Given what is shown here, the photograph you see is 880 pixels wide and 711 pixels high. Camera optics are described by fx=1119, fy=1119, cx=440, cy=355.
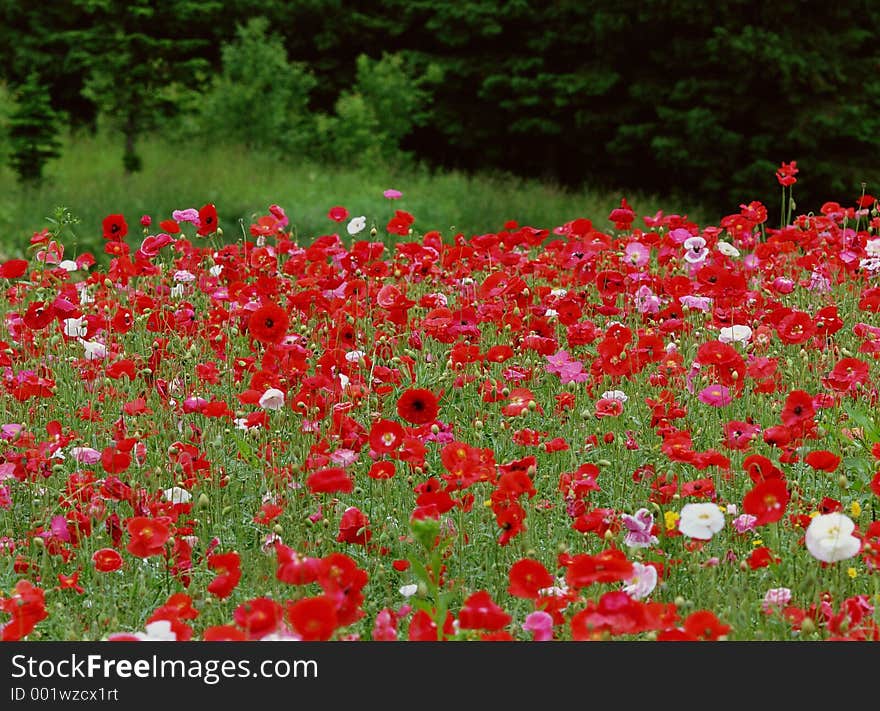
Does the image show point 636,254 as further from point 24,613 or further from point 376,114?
point 376,114

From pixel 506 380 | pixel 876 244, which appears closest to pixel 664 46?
pixel 876 244

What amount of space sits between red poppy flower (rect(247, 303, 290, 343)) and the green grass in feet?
25.1

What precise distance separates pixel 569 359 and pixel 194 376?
4.37ft

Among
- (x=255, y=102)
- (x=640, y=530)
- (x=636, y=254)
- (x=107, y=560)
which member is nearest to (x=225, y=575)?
(x=107, y=560)

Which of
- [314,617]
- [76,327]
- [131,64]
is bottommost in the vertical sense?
[131,64]

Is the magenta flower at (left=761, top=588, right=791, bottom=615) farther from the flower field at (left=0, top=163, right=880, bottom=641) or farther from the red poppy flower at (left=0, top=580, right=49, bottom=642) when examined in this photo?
the red poppy flower at (left=0, top=580, right=49, bottom=642)

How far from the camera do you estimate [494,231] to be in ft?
40.7

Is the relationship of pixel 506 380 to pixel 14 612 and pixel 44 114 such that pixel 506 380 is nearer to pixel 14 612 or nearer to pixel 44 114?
pixel 14 612

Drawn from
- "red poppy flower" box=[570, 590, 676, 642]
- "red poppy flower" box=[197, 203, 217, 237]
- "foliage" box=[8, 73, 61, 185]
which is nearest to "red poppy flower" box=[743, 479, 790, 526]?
"red poppy flower" box=[570, 590, 676, 642]

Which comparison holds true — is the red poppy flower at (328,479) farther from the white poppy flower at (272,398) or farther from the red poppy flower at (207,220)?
the red poppy flower at (207,220)

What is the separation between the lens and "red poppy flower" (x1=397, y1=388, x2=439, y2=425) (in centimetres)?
296

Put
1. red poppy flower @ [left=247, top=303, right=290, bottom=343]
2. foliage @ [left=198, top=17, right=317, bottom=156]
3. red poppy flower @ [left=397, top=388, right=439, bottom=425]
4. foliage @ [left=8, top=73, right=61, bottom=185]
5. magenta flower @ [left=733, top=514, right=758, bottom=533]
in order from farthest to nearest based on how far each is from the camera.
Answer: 1. foliage @ [left=198, top=17, right=317, bottom=156]
2. foliage @ [left=8, top=73, right=61, bottom=185]
3. red poppy flower @ [left=247, top=303, right=290, bottom=343]
4. red poppy flower @ [left=397, top=388, right=439, bottom=425]
5. magenta flower @ [left=733, top=514, right=758, bottom=533]

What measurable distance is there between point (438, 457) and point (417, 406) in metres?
0.74

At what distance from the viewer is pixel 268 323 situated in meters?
3.27
